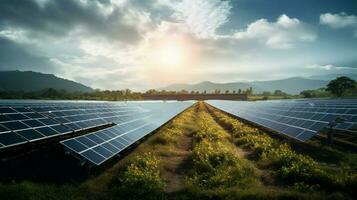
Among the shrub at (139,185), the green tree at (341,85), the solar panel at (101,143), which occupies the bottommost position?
the shrub at (139,185)

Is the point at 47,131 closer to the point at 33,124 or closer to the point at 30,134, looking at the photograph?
the point at 33,124

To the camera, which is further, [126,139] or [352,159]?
[126,139]

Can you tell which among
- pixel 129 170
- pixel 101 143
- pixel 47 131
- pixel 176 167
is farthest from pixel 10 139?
pixel 176 167

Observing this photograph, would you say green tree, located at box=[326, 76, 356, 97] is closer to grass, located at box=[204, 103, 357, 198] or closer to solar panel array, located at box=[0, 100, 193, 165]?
grass, located at box=[204, 103, 357, 198]

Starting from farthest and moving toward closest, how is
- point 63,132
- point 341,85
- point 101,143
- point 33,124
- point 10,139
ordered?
point 341,85 → point 63,132 → point 101,143 → point 33,124 → point 10,139

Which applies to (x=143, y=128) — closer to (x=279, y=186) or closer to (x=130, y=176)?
(x=130, y=176)

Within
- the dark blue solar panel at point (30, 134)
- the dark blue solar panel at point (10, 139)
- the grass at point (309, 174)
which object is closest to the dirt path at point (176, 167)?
the grass at point (309, 174)

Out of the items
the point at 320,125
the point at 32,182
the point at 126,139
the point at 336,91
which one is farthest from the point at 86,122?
the point at 336,91

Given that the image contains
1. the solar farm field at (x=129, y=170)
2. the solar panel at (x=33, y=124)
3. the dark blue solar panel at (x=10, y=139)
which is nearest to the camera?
the dark blue solar panel at (x=10, y=139)

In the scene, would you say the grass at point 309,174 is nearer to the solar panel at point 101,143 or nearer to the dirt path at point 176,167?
the dirt path at point 176,167
